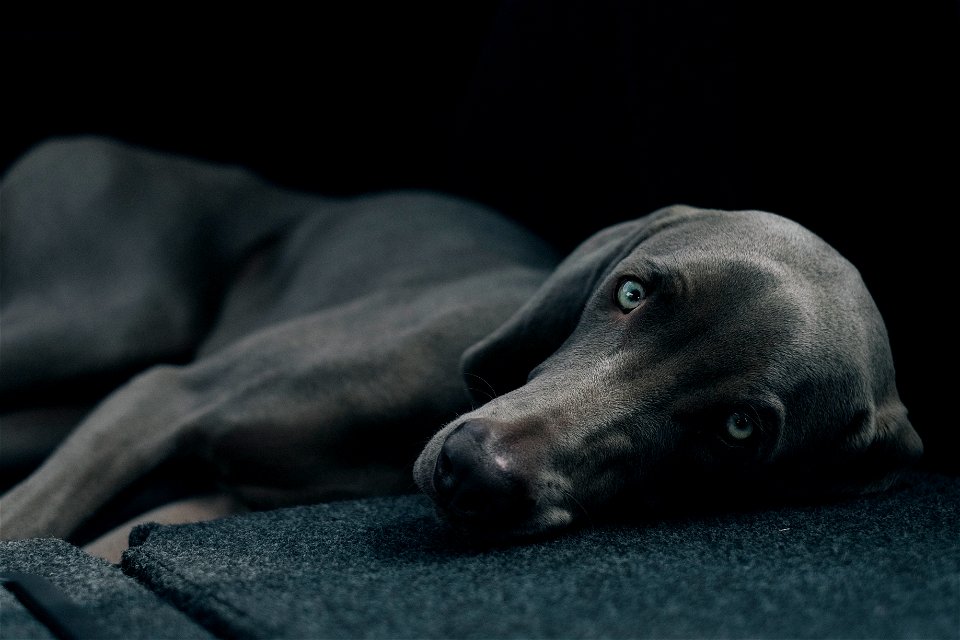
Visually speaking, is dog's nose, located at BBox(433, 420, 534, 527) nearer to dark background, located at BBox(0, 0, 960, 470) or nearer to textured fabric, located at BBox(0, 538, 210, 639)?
textured fabric, located at BBox(0, 538, 210, 639)

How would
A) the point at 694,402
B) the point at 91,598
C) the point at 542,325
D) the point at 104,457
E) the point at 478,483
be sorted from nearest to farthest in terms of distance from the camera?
the point at 91,598 < the point at 478,483 < the point at 694,402 < the point at 542,325 < the point at 104,457

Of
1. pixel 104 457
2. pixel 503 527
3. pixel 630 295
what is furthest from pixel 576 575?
pixel 104 457

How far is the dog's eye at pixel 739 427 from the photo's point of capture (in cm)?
150

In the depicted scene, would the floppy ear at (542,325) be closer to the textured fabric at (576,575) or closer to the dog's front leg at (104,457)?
the textured fabric at (576,575)

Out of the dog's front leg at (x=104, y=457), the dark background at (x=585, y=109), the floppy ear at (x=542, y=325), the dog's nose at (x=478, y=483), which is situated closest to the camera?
the dog's nose at (x=478, y=483)

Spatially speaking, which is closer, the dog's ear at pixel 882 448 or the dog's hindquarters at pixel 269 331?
the dog's ear at pixel 882 448

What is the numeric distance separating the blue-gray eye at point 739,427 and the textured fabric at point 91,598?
803 millimetres

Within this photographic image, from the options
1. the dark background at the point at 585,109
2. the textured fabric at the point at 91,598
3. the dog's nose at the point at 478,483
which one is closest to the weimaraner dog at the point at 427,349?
the dog's nose at the point at 478,483

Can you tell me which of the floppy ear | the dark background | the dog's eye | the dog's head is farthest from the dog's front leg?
the dark background

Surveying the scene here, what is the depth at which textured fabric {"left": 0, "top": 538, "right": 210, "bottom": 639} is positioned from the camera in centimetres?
106

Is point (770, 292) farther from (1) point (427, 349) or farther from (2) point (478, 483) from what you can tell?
(1) point (427, 349)

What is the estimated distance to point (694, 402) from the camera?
4.92 feet

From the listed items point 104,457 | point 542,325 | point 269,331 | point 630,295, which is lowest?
point 104,457

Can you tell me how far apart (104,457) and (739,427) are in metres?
1.21
